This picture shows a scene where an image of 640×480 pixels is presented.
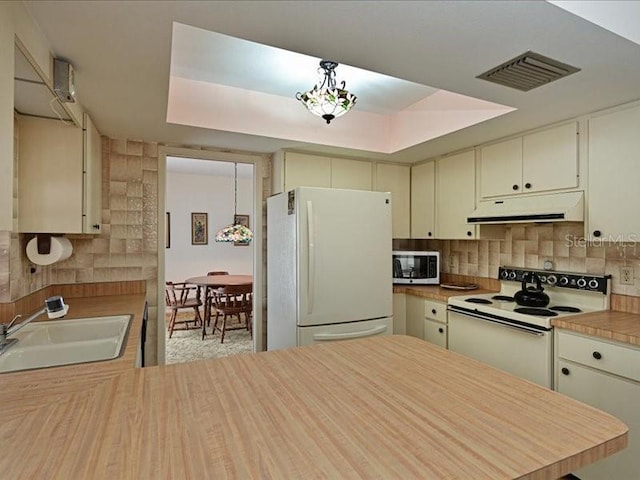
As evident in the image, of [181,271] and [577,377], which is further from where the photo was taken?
[181,271]

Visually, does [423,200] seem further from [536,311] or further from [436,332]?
[536,311]

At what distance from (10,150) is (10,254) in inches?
46.2

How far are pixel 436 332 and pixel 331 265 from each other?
1.07 meters

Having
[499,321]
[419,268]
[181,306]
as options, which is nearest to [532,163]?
[499,321]

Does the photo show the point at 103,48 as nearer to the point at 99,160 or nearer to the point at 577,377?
the point at 99,160

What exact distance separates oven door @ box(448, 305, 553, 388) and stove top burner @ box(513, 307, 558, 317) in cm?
12

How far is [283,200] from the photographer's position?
9.25 ft

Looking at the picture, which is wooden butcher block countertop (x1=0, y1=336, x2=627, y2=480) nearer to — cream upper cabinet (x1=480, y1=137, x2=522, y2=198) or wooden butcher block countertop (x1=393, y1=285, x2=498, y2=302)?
wooden butcher block countertop (x1=393, y1=285, x2=498, y2=302)

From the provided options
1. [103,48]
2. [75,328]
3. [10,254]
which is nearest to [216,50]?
[103,48]

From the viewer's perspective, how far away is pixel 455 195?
3.16m

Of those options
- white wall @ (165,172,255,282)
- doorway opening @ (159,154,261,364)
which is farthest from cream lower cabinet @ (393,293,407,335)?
white wall @ (165,172,255,282)

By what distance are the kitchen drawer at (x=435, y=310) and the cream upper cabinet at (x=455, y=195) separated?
630 mm

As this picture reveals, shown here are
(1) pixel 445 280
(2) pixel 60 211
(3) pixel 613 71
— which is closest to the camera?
(3) pixel 613 71

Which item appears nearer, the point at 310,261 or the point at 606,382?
the point at 606,382
